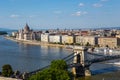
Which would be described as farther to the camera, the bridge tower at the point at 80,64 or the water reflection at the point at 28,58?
the water reflection at the point at 28,58

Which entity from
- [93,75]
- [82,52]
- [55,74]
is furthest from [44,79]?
[82,52]

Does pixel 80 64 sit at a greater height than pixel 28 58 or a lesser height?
greater

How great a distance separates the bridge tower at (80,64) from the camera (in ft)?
56.8

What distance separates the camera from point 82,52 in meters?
18.4

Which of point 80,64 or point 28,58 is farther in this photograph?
point 28,58

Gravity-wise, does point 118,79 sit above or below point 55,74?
below

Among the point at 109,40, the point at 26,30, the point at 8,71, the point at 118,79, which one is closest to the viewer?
the point at 8,71

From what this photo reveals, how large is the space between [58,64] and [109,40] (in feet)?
83.6

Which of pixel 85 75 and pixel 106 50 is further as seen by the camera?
pixel 106 50

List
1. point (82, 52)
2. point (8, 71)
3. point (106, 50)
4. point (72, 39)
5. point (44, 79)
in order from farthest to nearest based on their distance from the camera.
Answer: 1. point (72, 39)
2. point (106, 50)
3. point (82, 52)
4. point (8, 71)
5. point (44, 79)

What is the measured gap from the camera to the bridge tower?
17316mm

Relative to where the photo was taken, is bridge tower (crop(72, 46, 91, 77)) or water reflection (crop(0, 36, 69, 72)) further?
water reflection (crop(0, 36, 69, 72))

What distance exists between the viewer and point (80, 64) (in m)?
18.0

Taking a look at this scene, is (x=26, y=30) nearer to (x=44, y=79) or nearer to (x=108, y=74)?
(x=108, y=74)
